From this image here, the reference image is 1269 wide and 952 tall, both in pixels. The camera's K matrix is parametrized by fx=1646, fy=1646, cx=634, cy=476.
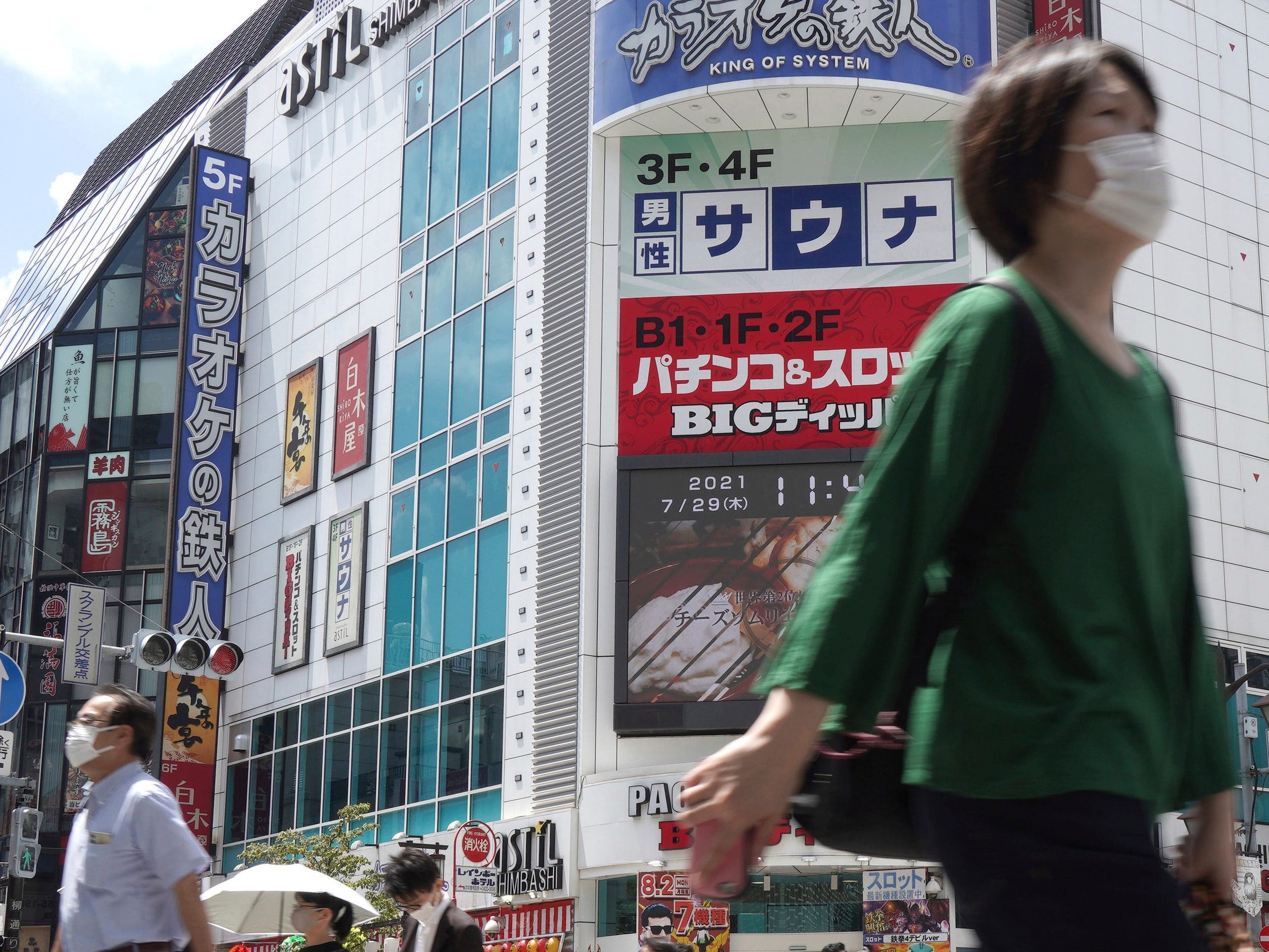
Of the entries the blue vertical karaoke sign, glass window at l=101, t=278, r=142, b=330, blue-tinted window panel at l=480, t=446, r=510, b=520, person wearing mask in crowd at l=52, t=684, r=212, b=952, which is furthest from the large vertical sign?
person wearing mask in crowd at l=52, t=684, r=212, b=952

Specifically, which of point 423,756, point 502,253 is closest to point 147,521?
point 423,756

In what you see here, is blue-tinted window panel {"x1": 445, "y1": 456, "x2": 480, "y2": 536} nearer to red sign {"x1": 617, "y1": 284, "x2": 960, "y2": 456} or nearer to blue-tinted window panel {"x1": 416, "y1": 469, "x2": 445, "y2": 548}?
blue-tinted window panel {"x1": 416, "y1": 469, "x2": 445, "y2": 548}

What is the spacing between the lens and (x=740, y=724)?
24.4 meters

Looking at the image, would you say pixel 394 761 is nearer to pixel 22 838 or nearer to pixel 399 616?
pixel 399 616

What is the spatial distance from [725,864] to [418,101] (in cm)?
3265

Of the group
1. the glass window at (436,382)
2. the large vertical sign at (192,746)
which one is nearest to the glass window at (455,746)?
the glass window at (436,382)

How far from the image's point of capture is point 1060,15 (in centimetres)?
2727

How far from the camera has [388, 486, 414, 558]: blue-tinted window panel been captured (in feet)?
99.9

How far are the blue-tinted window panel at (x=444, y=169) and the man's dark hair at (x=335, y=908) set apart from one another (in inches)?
987

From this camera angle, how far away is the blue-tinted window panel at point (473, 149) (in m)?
30.7

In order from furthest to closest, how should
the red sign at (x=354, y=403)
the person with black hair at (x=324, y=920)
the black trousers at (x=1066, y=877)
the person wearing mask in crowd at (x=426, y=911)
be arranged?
the red sign at (x=354, y=403), the person with black hair at (x=324, y=920), the person wearing mask in crowd at (x=426, y=911), the black trousers at (x=1066, y=877)

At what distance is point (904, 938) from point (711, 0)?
582 inches

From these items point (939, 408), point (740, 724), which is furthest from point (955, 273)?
point (939, 408)

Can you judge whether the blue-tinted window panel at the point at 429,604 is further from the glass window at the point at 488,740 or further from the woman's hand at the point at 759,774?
the woman's hand at the point at 759,774
